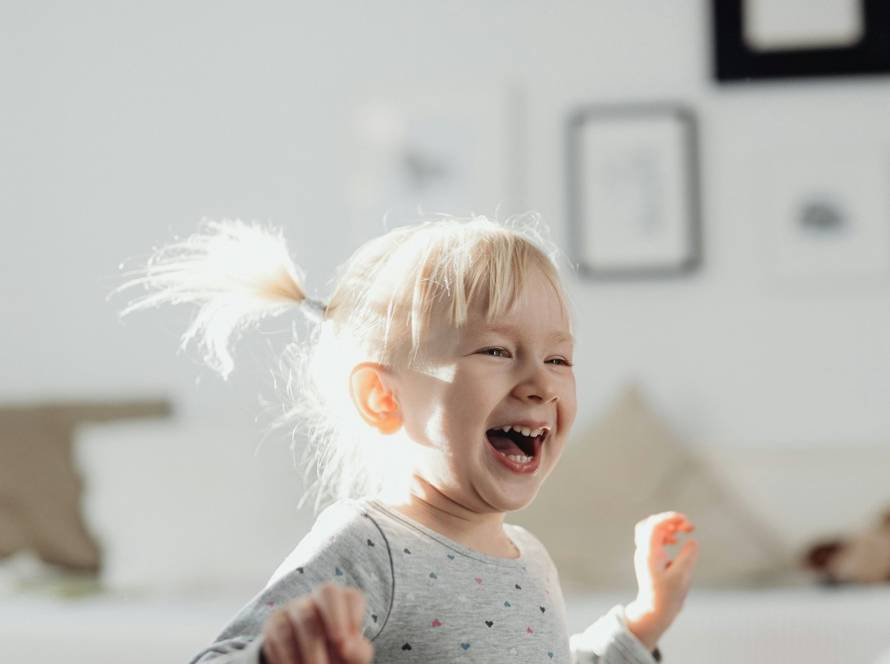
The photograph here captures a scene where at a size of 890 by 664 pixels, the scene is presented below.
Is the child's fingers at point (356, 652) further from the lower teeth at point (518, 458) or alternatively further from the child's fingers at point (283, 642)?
the lower teeth at point (518, 458)

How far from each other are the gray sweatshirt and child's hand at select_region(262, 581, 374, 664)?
149 millimetres

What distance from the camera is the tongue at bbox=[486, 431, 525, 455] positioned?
40.9 inches

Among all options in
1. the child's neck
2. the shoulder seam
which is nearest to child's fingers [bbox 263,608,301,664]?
the shoulder seam

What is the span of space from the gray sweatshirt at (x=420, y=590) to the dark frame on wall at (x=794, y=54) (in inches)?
87.9

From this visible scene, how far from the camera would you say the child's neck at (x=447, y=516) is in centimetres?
105

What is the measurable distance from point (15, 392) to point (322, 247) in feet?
3.16

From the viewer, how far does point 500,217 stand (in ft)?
10.0

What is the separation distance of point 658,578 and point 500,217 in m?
1.98

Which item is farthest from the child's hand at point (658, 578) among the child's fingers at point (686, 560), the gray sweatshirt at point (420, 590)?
the gray sweatshirt at point (420, 590)

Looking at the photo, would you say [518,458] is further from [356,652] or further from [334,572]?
[356,652]

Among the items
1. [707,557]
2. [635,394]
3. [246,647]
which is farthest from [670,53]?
[246,647]

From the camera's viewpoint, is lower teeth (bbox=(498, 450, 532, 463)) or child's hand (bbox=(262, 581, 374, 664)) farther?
lower teeth (bbox=(498, 450, 532, 463))

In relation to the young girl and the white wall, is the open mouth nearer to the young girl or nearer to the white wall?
the young girl

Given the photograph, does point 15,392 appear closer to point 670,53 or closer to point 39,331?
point 39,331
